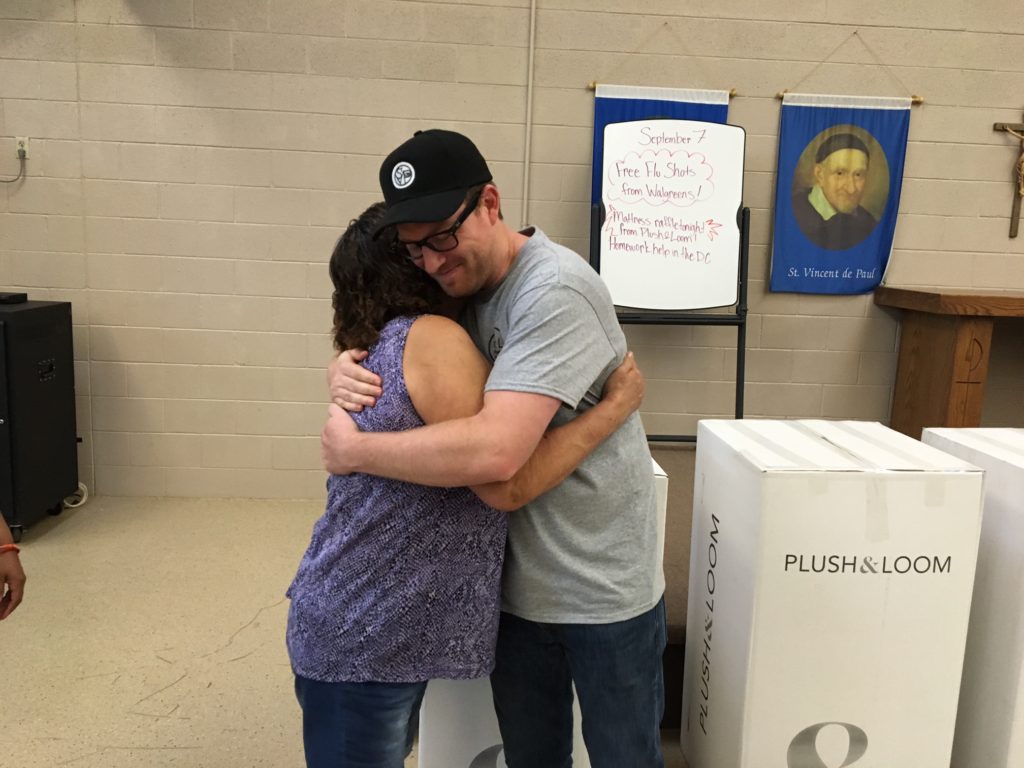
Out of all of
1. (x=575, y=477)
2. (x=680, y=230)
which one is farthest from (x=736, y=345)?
(x=575, y=477)

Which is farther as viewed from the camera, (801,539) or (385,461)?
(801,539)

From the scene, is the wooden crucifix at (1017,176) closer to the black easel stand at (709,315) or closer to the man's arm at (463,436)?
the black easel stand at (709,315)

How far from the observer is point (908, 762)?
1524 millimetres

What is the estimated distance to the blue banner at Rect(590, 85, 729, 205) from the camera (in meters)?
3.38

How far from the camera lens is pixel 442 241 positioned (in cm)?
107

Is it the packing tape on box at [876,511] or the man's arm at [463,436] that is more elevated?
the man's arm at [463,436]

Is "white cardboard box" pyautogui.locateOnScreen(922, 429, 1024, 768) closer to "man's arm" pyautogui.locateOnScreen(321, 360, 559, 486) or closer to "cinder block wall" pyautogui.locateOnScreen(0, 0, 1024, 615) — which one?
"man's arm" pyautogui.locateOnScreen(321, 360, 559, 486)

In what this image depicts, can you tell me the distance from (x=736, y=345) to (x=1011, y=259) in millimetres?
1316

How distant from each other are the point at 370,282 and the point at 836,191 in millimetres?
3012

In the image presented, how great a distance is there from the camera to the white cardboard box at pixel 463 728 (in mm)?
1546

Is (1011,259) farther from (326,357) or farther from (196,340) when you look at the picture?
(196,340)

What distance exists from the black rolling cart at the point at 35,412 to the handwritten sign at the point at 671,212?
2251mm

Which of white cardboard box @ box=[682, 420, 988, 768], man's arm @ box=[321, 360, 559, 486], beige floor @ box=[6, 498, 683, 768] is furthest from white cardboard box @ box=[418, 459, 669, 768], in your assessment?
man's arm @ box=[321, 360, 559, 486]

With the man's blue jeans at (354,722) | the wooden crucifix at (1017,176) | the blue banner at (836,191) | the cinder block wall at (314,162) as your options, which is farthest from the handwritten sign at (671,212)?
the man's blue jeans at (354,722)
